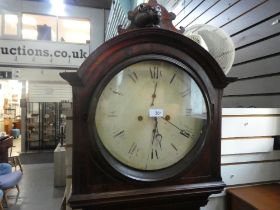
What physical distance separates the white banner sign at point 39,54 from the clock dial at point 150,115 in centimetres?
620

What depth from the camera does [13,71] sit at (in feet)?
27.0

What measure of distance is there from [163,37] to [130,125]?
1.06ft

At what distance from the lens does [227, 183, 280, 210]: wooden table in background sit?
108 cm

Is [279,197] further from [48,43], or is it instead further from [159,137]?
[48,43]

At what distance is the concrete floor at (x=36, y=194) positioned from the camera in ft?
13.5

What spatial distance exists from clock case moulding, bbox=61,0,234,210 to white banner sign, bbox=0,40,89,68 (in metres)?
6.19

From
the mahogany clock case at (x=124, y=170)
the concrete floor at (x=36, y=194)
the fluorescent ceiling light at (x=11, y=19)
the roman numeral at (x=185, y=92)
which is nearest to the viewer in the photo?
the mahogany clock case at (x=124, y=170)

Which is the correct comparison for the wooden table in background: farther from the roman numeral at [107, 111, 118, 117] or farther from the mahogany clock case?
the roman numeral at [107, 111, 118, 117]

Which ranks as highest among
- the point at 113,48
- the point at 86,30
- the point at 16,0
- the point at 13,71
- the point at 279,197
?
the point at 16,0

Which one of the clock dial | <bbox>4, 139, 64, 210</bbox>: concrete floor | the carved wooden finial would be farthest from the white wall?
the clock dial

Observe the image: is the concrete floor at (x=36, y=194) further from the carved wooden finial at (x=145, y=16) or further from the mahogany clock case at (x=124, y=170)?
the carved wooden finial at (x=145, y=16)

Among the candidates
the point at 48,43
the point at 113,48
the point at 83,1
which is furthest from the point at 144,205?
the point at 83,1

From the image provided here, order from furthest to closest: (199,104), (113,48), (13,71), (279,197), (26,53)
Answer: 1. (13,71)
2. (26,53)
3. (279,197)
4. (199,104)
5. (113,48)

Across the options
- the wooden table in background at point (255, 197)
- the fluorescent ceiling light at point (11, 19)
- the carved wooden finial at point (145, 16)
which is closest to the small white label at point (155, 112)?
the carved wooden finial at point (145, 16)
